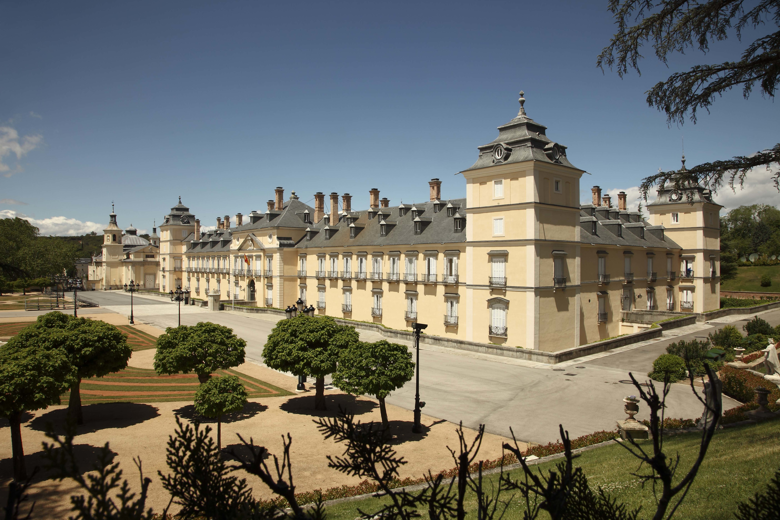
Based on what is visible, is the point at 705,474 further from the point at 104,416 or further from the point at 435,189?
the point at 435,189

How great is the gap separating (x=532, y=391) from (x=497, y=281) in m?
10.3

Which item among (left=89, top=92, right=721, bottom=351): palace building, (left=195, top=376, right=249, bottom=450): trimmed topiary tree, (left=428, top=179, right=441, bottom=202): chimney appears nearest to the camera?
(left=195, top=376, right=249, bottom=450): trimmed topiary tree

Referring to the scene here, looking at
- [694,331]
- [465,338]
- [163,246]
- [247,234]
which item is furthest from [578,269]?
[163,246]

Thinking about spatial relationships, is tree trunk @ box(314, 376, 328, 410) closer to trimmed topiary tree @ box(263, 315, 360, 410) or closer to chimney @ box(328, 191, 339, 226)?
trimmed topiary tree @ box(263, 315, 360, 410)

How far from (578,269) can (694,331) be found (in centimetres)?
1372

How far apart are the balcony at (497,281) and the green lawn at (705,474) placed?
56.3 ft

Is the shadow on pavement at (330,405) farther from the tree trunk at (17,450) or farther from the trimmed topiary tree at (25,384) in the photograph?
the tree trunk at (17,450)

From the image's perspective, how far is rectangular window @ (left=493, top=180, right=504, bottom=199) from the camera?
2998 centimetres

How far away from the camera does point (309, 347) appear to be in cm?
1789

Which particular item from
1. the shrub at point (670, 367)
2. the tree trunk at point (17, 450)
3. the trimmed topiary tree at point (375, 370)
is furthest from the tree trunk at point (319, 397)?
the shrub at point (670, 367)

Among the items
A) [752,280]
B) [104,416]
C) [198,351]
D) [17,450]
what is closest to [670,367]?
[198,351]

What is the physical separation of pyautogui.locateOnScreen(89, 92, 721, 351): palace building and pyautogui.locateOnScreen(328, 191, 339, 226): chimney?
15 centimetres

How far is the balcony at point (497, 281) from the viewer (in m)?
30.1

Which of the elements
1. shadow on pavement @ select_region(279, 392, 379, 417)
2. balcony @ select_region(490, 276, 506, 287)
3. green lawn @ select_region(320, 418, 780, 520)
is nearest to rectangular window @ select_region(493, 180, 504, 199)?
balcony @ select_region(490, 276, 506, 287)
